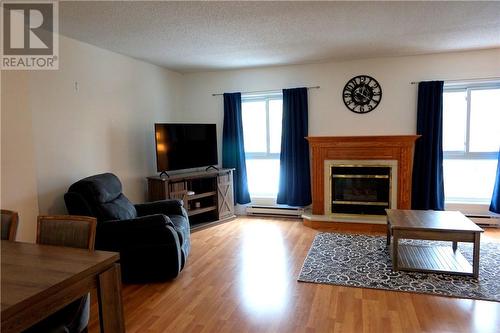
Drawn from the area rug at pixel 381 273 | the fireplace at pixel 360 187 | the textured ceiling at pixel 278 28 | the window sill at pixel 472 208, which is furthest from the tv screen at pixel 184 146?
the window sill at pixel 472 208

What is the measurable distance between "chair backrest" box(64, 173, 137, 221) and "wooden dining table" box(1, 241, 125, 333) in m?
1.23

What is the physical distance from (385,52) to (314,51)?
1030 millimetres

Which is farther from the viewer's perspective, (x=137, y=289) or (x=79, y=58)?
(x=79, y=58)

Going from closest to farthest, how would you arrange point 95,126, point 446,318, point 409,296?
1. point 446,318
2. point 409,296
3. point 95,126

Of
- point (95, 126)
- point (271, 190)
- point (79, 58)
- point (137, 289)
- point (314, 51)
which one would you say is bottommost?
point (137, 289)

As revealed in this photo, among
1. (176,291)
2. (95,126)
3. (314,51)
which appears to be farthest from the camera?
(314,51)

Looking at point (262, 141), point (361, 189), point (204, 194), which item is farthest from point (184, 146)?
point (361, 189)

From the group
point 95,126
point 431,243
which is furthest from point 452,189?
point 95,126

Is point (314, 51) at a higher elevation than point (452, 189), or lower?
higher

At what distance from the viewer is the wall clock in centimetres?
487

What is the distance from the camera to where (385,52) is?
4.49 metres

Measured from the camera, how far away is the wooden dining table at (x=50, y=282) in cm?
123

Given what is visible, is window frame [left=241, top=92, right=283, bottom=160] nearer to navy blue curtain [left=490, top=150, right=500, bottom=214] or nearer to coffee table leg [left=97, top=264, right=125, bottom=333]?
navy blue curtain [left=490, top=150, right=500, bottom=214]

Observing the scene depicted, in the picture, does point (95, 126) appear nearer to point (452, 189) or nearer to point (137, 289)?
point (137, 289)
